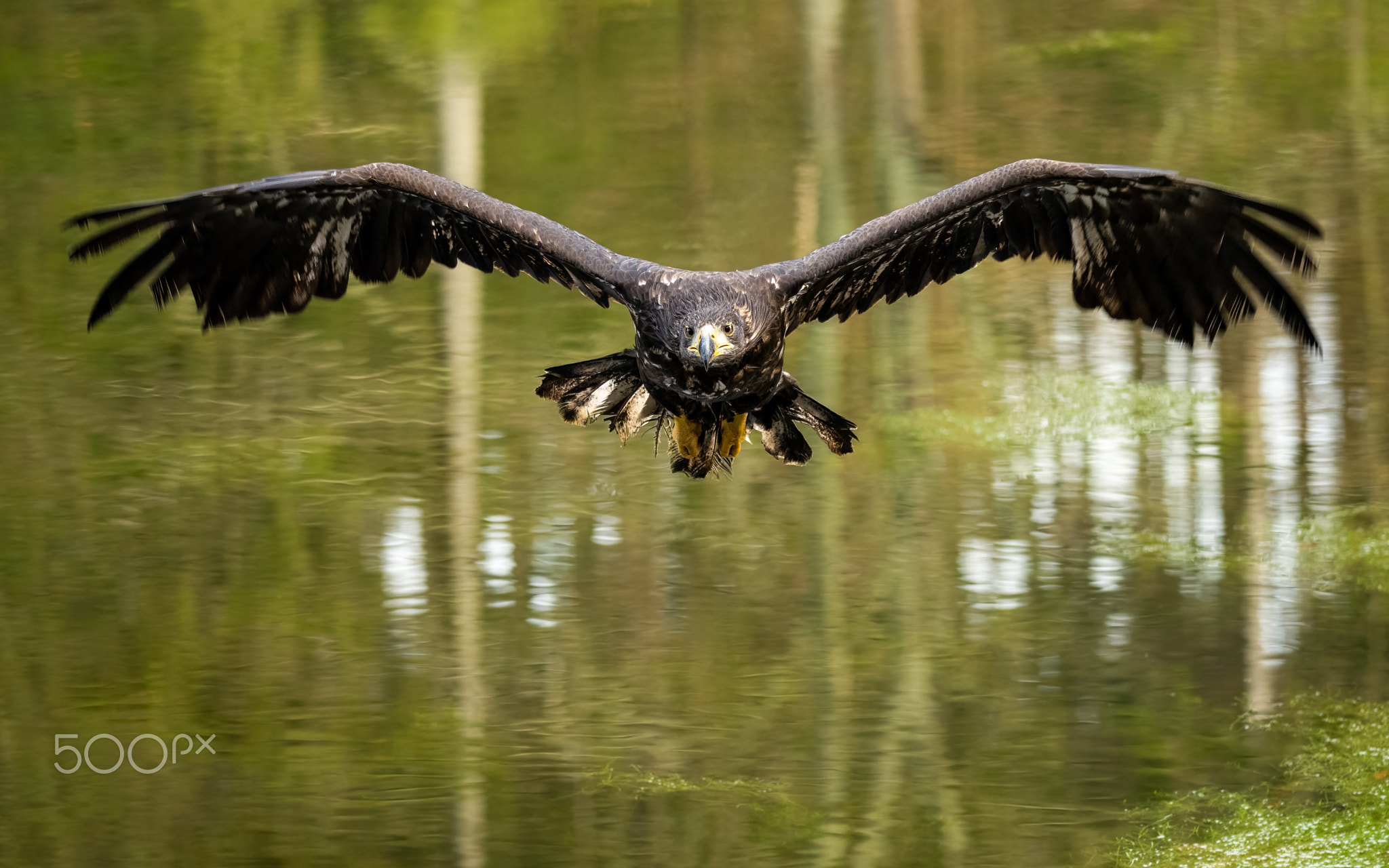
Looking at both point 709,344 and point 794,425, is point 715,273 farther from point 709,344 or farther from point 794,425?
point 794,425

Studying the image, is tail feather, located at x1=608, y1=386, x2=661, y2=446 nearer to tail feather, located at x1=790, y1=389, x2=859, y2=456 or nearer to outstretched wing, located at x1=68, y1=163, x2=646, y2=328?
outstretched wing, located at x1=68, y1=163, x2=646, y2=328

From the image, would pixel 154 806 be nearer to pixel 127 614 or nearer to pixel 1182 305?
pixel 127 614

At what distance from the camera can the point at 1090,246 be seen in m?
5.86

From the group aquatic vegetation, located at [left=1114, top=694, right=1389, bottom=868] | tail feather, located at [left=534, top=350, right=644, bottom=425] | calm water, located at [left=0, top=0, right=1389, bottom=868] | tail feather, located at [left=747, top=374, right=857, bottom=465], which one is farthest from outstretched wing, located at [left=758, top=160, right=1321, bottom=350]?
aquatic vegetation, located at [left=1114, top=694, right=1389, bottom=868]

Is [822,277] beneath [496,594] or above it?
above

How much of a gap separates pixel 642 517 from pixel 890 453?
4.63 feet

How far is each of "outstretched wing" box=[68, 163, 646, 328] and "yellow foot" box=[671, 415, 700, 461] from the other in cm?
56

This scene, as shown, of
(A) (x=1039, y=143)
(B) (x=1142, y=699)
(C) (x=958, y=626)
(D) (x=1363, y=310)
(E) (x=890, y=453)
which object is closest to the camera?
(B) (x=1142, y=699)

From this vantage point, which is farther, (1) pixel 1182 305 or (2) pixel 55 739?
(2) pixel 55 739

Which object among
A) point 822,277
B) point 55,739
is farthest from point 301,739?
point 822,277

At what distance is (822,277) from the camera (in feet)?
18.4

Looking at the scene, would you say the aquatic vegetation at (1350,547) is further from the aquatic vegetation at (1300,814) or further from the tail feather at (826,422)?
the tail feather at (826,422)

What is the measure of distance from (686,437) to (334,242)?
154 centimetres

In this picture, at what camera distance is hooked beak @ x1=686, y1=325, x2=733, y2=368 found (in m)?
5.23
